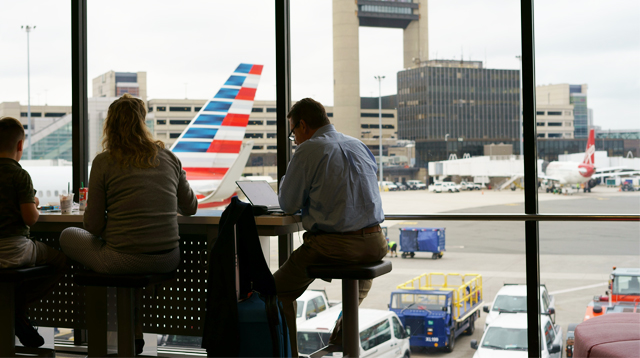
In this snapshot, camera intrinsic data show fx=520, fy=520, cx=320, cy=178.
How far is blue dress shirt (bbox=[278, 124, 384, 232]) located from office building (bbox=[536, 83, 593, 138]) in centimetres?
112

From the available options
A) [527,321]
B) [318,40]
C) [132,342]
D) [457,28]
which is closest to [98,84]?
[318,40]

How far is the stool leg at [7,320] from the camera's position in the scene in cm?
228

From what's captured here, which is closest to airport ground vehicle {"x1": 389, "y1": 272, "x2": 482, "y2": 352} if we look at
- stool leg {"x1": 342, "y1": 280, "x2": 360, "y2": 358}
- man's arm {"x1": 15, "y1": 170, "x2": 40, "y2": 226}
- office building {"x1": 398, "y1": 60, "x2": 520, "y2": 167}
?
office building {"x1": 398, "y1": 60, "x2": 520, "y2": 167}

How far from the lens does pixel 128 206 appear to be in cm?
205

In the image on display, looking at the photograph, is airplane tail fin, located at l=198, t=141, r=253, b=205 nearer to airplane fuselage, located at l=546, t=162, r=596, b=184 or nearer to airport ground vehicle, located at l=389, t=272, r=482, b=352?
airport ground vehicle, located at l=389, t=272, r=482, b=352

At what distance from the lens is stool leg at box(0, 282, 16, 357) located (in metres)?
2.28

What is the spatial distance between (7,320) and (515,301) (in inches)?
95.7

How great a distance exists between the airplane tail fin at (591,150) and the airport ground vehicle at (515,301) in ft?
2.40

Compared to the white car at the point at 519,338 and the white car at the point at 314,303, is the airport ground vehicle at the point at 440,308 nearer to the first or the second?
the white car at the point at 519,338

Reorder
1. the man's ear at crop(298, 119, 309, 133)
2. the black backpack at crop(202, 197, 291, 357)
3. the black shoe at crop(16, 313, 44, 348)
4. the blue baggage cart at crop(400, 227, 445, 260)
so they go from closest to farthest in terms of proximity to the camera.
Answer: the black backpack at crop(202, 197, 291, 357) < the man's ear at crop(298, 119, 309, 133) < the black shoe at crop(16, 313, 44, 348) < the blue baggage cart at crop(400, 227, 445, 260)

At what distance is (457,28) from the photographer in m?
3.02

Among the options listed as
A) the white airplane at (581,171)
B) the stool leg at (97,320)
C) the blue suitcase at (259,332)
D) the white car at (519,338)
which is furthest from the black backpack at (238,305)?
the white airplane at (581,171)

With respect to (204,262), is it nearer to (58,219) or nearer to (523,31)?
(58,219)

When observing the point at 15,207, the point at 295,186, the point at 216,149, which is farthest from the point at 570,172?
the point at 216,149
